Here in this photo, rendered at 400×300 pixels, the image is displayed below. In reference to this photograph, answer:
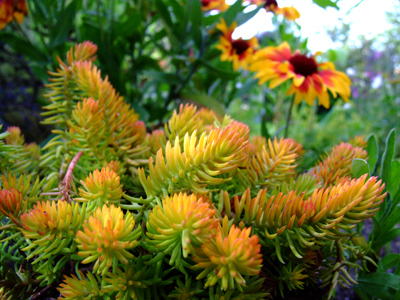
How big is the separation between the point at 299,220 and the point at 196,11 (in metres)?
0.97

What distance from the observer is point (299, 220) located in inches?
13.6

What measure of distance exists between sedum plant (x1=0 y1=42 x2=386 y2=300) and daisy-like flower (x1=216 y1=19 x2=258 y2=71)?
803mm

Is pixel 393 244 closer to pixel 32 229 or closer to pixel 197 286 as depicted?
pixel 197 286

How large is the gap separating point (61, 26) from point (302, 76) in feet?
3.05

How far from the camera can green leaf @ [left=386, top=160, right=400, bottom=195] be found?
1.77ft

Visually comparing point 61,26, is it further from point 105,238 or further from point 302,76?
point 105,238

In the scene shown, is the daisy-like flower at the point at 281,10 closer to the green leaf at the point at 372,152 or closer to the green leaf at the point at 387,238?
the green leaf at the point at 372,152

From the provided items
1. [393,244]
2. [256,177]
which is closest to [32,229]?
[256,177]

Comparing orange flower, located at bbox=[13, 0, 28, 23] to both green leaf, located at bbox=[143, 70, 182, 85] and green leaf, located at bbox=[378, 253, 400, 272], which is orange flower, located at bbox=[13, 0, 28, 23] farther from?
green leaf, located at bbox=[378, 253, 400, 272]

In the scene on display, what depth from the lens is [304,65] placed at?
110 centimetres

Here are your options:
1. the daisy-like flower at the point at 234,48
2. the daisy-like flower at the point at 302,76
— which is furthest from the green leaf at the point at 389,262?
the daisy-like flower at the point at 234,48

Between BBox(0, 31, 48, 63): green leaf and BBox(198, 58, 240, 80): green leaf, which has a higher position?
BBox(0, 31, 48, 63): green leaf

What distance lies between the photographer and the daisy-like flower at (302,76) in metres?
0.98

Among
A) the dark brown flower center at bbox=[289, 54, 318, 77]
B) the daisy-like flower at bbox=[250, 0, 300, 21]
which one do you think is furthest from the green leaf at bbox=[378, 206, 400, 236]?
the daisy-like flower at bbox=[250, 0, 300, 21]
